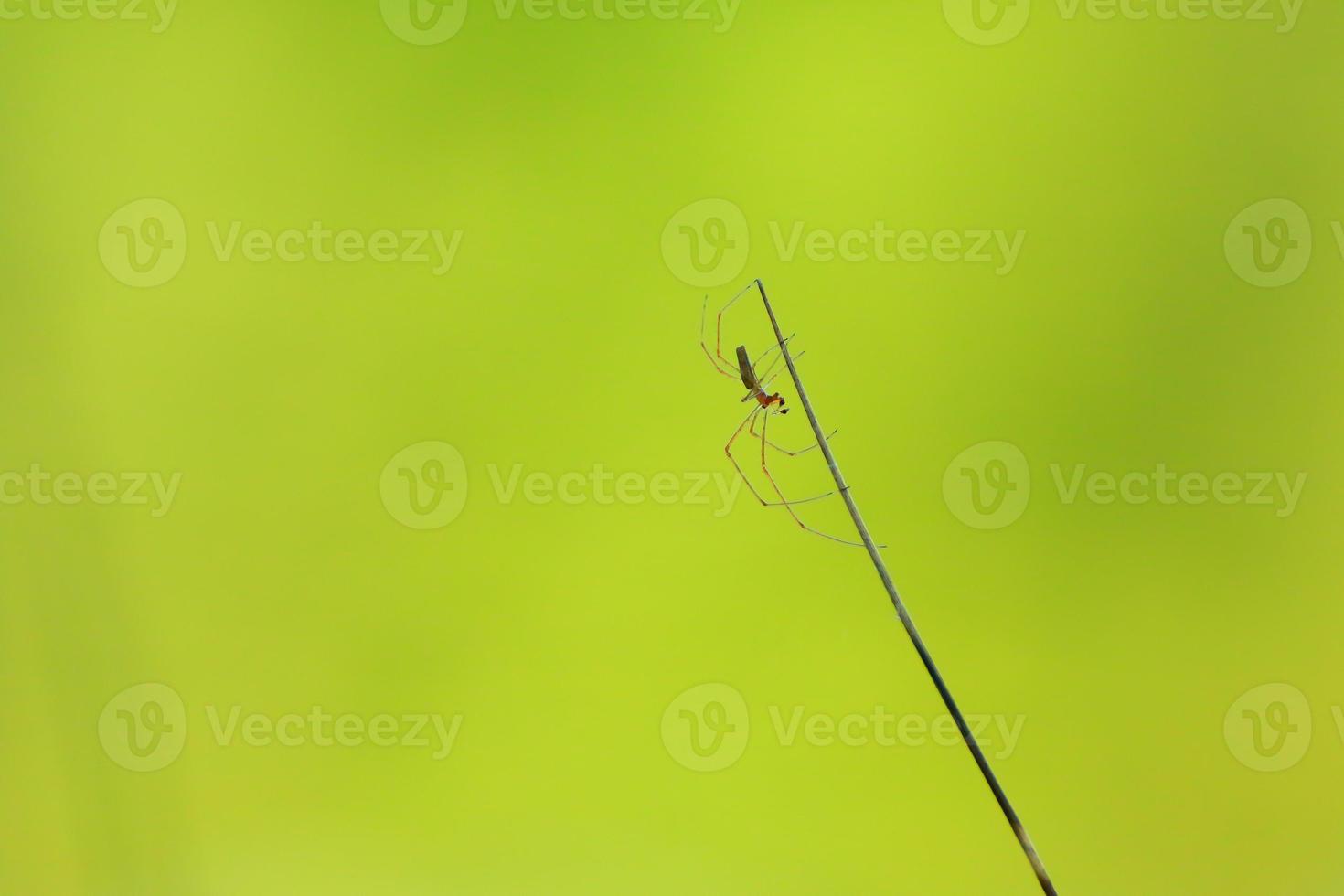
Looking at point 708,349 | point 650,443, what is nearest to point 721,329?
point 708,349

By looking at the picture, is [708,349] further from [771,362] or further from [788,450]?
[788,450]

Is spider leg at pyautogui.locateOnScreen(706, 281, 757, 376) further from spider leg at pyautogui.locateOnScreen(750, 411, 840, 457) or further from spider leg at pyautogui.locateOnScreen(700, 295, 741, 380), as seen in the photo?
spider leg at pyautogui.locateOnScreen(750, 411, 840, 457)

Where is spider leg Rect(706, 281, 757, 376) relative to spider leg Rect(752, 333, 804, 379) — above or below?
above

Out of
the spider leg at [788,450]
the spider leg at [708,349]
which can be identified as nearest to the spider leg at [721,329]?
the spider leg at [708,349]

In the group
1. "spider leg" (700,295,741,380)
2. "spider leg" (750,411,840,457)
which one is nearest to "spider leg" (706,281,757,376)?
"spider leg" (700,295,741,380)

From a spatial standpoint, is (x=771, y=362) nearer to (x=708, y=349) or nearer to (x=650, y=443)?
(x=708, y=349)

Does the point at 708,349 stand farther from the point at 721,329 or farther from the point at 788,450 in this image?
the point at 788,450

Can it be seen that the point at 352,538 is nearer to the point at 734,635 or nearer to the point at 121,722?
the point at 121,722

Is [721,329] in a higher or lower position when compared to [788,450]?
higher
